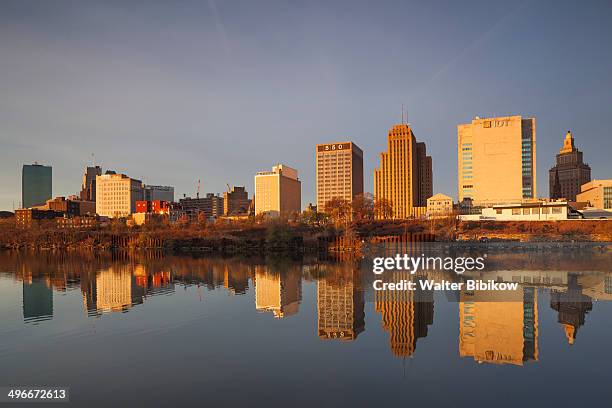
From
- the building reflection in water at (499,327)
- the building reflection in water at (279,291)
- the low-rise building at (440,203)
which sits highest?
the low-rise building at (440,203)

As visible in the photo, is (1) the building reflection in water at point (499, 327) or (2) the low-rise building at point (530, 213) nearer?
(1) the building reflection in water at point (499, 327)

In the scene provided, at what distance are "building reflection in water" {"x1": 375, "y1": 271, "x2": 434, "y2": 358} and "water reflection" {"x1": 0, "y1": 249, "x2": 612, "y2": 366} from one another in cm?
7

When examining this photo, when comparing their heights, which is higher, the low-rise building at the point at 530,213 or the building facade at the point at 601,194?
the building facade at the point at 601,194

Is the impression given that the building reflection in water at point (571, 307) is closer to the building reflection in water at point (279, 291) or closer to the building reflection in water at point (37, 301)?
the building reflection in water at point (279, 291)

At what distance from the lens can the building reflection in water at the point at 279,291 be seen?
33.9 meters

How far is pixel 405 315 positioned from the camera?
29406 mm

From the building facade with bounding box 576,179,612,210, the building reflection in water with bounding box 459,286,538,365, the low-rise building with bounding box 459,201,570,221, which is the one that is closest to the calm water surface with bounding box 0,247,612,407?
the building reflection in water with bounding box 459,286,538,365

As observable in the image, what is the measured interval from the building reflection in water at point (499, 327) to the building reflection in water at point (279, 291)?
1360cm

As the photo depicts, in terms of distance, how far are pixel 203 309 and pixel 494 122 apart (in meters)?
163

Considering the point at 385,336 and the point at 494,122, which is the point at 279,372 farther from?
the point at 494,122

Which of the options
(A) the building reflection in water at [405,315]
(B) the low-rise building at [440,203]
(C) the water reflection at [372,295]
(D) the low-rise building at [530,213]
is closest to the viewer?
(A) the building reflection in water at [405,315]

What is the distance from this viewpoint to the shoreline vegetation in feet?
299

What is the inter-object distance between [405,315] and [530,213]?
333 feet

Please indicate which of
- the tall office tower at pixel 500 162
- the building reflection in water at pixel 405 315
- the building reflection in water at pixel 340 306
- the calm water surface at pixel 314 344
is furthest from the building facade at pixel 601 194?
the building reflection in water at pixel 405 315
